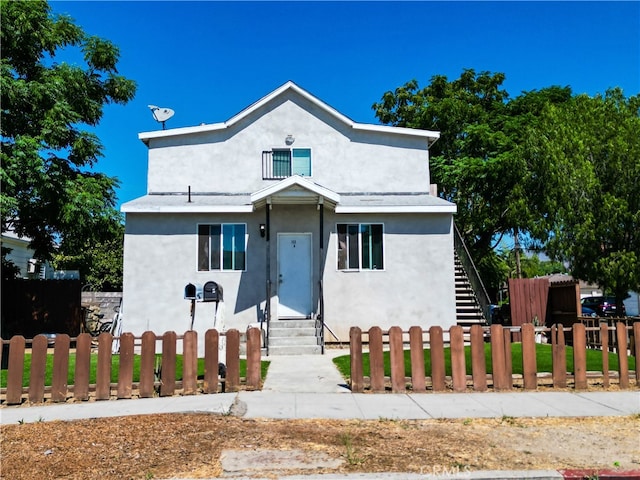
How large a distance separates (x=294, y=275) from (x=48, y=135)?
8306 mm

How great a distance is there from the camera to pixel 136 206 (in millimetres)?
15359

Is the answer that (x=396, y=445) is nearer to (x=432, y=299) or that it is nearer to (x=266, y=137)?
(x=432, y=299)

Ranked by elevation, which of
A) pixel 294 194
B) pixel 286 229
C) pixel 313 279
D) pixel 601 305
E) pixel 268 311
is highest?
pixel 294 194

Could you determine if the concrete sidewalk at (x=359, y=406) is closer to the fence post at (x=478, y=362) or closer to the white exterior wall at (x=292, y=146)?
the fence post at (x=478, y=362)

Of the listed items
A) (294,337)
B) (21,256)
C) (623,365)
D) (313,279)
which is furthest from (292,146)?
(21,256)

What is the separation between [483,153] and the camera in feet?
91.7

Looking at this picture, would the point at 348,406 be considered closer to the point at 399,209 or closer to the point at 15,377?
the point at 15,377

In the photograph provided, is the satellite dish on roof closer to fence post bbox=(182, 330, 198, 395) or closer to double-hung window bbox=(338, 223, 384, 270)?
double-hung window bbox=(338, 223, 384, 270)

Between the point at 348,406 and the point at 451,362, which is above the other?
the point at 451,362

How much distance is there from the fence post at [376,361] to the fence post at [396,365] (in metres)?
0.18

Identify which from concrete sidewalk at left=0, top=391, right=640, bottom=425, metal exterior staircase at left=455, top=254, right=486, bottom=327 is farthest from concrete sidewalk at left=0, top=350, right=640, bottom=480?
metal exterior staircase at left=455, top=254, right=486, bottom=327

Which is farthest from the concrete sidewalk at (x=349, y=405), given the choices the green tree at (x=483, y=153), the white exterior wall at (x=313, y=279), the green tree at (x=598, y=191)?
the green tree at (x=483, y=153)

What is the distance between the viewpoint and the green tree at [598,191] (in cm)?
1806

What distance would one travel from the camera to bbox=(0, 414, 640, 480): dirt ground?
5227 millimetres
